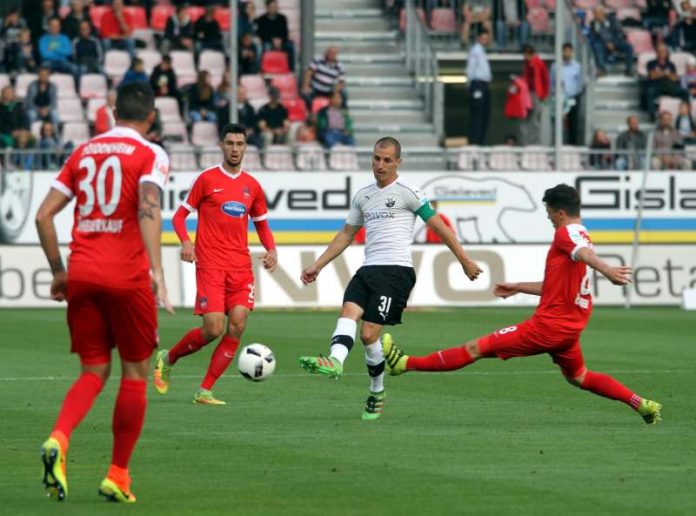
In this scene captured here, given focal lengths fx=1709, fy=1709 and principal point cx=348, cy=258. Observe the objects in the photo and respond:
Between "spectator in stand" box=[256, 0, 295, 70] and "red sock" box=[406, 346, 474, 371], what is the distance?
21552 mm

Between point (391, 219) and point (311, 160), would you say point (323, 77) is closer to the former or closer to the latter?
point (311, 160)

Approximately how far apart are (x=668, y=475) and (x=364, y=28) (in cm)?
2792

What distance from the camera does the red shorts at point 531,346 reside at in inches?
Result: 471

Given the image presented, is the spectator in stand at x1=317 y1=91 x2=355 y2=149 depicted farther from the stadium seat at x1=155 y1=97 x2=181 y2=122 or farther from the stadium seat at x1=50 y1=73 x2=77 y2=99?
the stadium seat at x1=50 y1=73 x2=77 y2=99

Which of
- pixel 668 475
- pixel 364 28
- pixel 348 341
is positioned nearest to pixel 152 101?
pixel 668 475

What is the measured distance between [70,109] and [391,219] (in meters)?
19.8

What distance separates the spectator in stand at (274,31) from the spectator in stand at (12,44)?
4.63 meters

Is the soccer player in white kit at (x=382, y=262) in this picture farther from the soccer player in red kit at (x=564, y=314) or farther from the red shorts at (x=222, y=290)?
the red shorts at (x=222, y=290)

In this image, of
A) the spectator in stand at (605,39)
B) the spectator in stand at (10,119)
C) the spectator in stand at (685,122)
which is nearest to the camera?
the spectator in stand at (10,119)

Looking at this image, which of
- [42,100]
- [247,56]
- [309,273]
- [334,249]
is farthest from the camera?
[247,56]

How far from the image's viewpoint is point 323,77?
32969 millimetres

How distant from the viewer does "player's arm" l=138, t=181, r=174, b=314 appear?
27.0ft

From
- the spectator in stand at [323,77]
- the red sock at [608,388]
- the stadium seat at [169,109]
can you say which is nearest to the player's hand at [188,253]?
the red sock at [608,388]

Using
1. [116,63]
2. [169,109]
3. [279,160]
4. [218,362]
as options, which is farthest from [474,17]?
[218,362]
